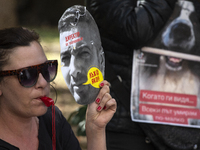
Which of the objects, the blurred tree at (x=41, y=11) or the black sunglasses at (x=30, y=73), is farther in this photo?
the blurred tree at (x=41, y=11)

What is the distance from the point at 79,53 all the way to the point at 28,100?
29cm

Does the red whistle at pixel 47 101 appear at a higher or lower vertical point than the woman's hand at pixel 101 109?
higher

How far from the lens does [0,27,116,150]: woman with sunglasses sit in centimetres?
113

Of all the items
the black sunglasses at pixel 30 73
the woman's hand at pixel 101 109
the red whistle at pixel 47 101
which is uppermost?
the black sunglasses at pixel 30 73

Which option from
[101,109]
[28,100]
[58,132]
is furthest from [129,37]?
[28,100]

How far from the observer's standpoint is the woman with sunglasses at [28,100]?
3.71ft

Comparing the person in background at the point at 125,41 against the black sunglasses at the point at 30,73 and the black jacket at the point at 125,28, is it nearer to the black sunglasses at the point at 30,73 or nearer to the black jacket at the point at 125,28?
the black jacket at the point at 125,28

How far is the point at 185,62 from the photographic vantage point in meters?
1.98

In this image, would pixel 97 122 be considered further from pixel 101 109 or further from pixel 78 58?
pixel 78 58

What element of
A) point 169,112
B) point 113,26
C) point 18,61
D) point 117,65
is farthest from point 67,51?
point 169,112

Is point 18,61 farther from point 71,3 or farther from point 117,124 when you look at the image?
point 117,124

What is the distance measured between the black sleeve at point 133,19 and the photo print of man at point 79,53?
44cm

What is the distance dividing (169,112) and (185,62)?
14.6 inches

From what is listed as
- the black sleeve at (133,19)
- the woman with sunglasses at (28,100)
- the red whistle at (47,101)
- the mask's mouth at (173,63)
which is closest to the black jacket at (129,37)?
the black sleeve at (133,19)
